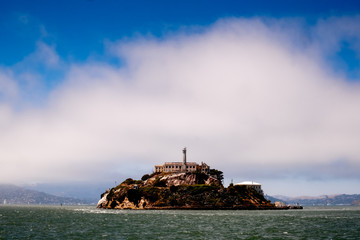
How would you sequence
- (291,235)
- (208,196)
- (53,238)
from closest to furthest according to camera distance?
(53,238)
(291,235)
(208,196)

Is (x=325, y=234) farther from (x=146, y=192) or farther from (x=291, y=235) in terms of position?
(x=146, y=192)

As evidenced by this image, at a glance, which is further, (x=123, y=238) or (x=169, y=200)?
(x=169, y=200)

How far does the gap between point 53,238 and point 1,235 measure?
36.2 feet

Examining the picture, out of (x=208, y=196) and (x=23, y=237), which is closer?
(x=23, y=237)

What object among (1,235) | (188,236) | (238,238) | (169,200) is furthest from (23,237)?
(169,200)

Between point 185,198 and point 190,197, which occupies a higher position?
point 190,197

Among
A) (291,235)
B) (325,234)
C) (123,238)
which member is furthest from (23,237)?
(325,234)

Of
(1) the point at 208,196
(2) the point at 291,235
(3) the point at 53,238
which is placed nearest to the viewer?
(3) the point at 53,238

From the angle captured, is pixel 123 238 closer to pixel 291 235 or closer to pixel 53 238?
pixel 53 238

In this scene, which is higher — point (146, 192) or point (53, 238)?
point (146, 192)

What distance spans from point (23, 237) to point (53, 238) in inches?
231

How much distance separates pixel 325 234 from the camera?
6888 centimetres

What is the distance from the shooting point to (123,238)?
62906 mm

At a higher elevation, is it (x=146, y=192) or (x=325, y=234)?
(x=146, y=192)
